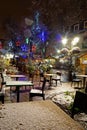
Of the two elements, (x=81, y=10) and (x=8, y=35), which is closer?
(x=81, y=10)

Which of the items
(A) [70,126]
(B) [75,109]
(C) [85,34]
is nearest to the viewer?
(A) [70,126]

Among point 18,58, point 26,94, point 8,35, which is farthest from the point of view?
point 18,58

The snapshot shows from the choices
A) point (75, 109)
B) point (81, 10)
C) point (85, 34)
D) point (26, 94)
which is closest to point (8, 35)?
point (85, 34)

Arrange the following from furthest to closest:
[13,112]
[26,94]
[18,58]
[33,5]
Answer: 1. [18,58]
2. [26,94]
3. [33,5]
4. [13,112]

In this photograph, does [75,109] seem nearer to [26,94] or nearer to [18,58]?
[26,94]

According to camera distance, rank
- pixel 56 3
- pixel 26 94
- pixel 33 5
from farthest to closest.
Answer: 1. pixel 26 94
2. pixel 33 5
3. pixel 56 3

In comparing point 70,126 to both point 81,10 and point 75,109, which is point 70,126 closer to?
point 75,109

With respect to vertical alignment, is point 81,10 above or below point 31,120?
above

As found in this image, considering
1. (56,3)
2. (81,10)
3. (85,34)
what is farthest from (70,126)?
(85,34)

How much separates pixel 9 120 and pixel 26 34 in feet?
71.0

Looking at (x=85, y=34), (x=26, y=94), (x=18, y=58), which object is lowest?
(x=26, y=94)

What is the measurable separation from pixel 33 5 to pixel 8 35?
19471mm

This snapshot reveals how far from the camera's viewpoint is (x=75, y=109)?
12.2 ft

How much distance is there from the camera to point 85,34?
1844 cm
